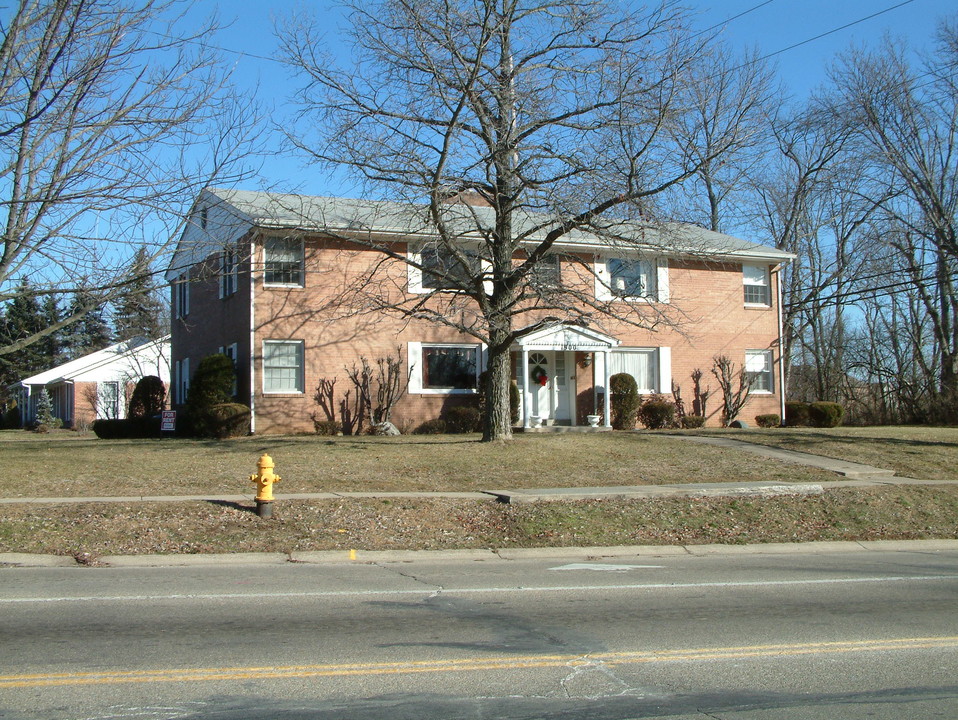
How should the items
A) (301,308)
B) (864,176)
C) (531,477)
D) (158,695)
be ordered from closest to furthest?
(158,695), (531,477), (301,308), (864,176)

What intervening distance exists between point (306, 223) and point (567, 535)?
1003 centimetres

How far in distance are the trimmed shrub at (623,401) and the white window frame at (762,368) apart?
4.84 metres

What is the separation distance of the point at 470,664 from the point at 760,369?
25.2 m

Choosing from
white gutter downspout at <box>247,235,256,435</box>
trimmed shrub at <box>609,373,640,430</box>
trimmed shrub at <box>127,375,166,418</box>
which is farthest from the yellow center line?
trimmed shrub at <box>127,375,166,418</box>

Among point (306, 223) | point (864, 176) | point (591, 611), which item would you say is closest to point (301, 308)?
point (306, 223)

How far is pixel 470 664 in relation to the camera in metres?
6.30

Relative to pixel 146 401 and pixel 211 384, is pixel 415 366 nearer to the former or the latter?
pixel 211 384

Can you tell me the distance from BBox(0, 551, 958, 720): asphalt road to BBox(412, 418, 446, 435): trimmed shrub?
14.7 meters

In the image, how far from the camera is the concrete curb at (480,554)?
10617mm

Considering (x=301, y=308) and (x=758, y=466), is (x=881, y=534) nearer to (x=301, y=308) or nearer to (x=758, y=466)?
(x=758, y=466)

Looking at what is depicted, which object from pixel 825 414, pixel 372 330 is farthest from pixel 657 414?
pixel 372 330

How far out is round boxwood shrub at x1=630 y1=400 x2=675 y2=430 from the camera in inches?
1062

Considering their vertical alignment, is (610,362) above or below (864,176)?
below

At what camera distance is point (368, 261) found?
25.0m
